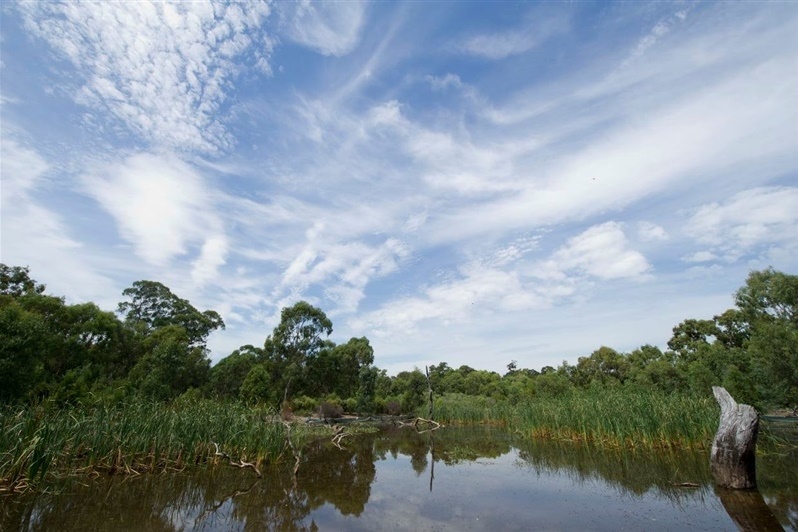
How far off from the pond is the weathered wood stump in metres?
0.30

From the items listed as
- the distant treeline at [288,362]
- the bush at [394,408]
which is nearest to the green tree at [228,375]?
the distant treeline at [288,362]

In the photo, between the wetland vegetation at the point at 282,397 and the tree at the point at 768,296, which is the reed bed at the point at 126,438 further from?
the tree at the point at 768,296

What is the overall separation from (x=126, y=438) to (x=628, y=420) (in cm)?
1342

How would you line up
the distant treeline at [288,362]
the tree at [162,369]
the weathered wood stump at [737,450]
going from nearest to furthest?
the weathered wood stump at [737,450]
the distant treeline at [288,362]
the tree at [162,369]

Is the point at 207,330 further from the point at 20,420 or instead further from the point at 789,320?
the point at 789,320

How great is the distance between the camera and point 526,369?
227ft

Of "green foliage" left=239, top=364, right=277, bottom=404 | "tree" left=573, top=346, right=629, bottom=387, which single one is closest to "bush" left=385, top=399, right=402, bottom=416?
"green foliage" left=239, top=364, right=277, bottom=404

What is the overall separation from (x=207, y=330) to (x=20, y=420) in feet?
123

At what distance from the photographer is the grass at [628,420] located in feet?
34.5

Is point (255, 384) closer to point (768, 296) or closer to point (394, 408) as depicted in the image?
point (394, 408)

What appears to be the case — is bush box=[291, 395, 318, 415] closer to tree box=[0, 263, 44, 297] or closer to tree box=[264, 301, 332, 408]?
tree box=[264, 301, 332, 408]

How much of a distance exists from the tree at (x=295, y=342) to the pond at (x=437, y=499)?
24.1 m

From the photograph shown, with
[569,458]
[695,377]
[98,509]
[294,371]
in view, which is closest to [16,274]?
[294,371]

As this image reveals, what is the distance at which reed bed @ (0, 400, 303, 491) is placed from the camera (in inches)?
264
